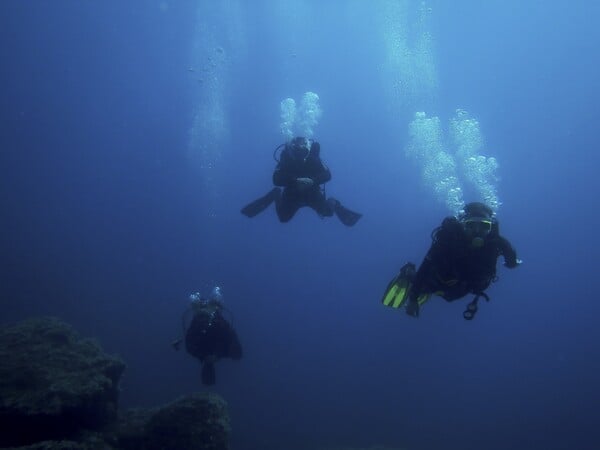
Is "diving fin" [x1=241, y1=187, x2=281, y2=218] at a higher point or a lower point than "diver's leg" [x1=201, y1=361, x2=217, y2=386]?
higher

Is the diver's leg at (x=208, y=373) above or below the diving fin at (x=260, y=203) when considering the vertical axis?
below

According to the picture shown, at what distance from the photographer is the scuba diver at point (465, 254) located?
5.62 meters

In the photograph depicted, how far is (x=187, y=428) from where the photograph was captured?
7918mm

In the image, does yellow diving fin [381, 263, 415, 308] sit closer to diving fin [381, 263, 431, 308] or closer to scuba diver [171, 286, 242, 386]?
diving fin [381, 263, 431, 308]

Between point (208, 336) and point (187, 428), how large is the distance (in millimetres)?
1577

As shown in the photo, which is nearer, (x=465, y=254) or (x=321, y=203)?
(x=465, y=254)

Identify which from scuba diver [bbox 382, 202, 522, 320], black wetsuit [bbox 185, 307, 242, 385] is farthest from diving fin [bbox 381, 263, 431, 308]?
black wetsuit [bbox 185, 307, 242, 385]

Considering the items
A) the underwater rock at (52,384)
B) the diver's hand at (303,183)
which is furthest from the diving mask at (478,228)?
the underwater rock at (52,384)

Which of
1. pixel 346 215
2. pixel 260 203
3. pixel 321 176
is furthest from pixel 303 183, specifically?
pixel 346 215

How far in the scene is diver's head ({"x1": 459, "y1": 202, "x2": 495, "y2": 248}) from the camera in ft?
18.2

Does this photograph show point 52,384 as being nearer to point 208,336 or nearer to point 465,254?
point 208,336

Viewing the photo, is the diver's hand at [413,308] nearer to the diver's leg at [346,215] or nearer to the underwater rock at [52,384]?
the diver's leg at [346,215]

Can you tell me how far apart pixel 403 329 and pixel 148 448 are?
51851mm

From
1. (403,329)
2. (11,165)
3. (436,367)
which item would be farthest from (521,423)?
(11,165)
